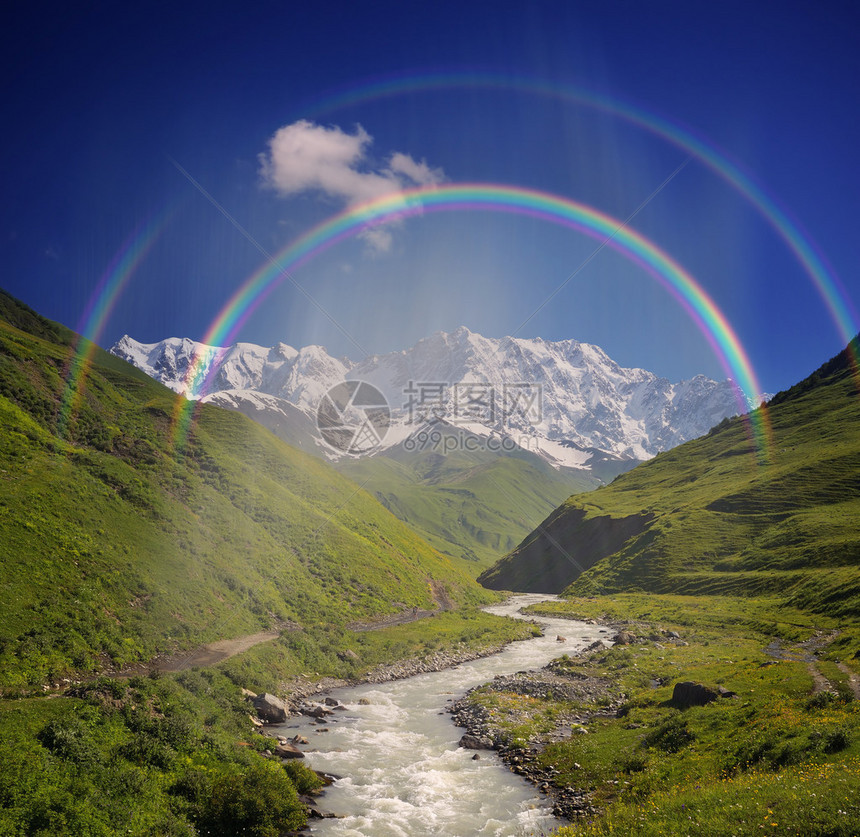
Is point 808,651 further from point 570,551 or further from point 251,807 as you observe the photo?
point 570,551

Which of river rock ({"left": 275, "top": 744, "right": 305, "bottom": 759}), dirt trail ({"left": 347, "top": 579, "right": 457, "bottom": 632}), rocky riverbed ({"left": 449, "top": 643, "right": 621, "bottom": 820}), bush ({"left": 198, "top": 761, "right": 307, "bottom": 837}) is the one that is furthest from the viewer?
dirt trail ({"left": 347, "top": 579, "right": 457, "bottom": 632})

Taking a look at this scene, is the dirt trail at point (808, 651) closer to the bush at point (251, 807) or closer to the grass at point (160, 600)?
the bush at point (251, 807)

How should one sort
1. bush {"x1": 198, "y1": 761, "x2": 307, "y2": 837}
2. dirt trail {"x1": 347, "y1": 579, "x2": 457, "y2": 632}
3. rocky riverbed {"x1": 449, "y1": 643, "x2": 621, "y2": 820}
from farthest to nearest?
dirt trail {"x1": 347, "y1": 579, "x2": 457, "y2": 632} → rocky riverbed {"x1": 449, "y1": 643, "x2": 621, "y2": 820} → bush {"x1": 198, "y1": 761, "x2": 307, "y2": 837}

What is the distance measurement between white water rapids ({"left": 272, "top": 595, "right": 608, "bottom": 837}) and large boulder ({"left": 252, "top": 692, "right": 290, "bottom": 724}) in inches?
33.6

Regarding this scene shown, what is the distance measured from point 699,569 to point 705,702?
9291 centimetres

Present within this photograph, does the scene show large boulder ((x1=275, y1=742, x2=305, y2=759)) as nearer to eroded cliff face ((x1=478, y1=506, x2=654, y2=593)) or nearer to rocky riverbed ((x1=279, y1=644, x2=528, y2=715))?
rocky riverbed ((x1=279, y1=644, x2=528, y2=715))

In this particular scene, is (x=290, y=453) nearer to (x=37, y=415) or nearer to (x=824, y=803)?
(x=37, y=415)

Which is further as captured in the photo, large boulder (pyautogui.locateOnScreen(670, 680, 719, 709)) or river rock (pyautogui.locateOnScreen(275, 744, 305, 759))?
large boulder (pyautogui.locateOnScreen(670, 680, 719, 709))

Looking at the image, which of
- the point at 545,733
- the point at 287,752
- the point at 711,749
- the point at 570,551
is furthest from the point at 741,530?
the point at 287,752

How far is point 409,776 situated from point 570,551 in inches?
6318

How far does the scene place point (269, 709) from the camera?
37.8 meters

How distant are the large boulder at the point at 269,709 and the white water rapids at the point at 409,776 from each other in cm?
85

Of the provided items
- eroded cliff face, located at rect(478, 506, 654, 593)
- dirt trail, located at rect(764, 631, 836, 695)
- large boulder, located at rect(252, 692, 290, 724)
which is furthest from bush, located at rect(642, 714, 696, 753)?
eroded cliff face, located at rect(478, 506, 654, 593)

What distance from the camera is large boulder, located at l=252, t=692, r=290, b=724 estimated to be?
1479 inches
